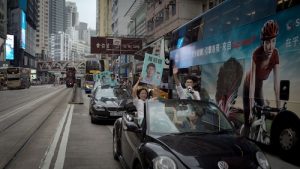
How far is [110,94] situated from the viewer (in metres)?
16.1

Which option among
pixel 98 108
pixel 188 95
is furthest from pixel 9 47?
pixel 188 95

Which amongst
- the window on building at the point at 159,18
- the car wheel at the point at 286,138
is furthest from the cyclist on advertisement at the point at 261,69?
the window on building at the point at 159,18

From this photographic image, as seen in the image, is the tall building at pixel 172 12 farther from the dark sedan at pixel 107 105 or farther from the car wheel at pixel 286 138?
the car wheel at pixel 286 138

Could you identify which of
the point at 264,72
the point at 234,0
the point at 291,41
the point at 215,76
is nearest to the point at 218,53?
the point at 215,76

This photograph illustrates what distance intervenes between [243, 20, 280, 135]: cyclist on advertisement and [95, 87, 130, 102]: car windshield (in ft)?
22.8

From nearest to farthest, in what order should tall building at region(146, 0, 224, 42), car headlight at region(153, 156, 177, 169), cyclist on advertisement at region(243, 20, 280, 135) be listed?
car headlight at region(153, 156, 177, 169) → cyclist on advertisement at region(243, 20, 280, 135) → tall building at region(146, 0, 224, 42)

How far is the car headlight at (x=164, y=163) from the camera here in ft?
14.4

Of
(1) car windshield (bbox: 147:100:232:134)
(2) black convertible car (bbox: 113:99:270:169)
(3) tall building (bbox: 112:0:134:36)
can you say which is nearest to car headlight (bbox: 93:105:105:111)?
(2) black convertible car (bbox: 113:99:270:169)

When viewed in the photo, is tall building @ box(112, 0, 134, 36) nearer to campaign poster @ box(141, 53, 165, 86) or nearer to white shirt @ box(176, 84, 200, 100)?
campaign poster @ box(141, 53, 165, 86)

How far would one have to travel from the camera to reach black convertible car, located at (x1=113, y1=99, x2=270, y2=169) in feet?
14.6

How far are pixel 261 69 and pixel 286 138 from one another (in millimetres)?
1603

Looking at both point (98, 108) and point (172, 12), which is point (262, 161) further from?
point (172, 12)

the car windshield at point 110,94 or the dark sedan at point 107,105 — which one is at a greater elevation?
the car windshield at point 110,94

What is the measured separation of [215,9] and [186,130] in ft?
21.0
